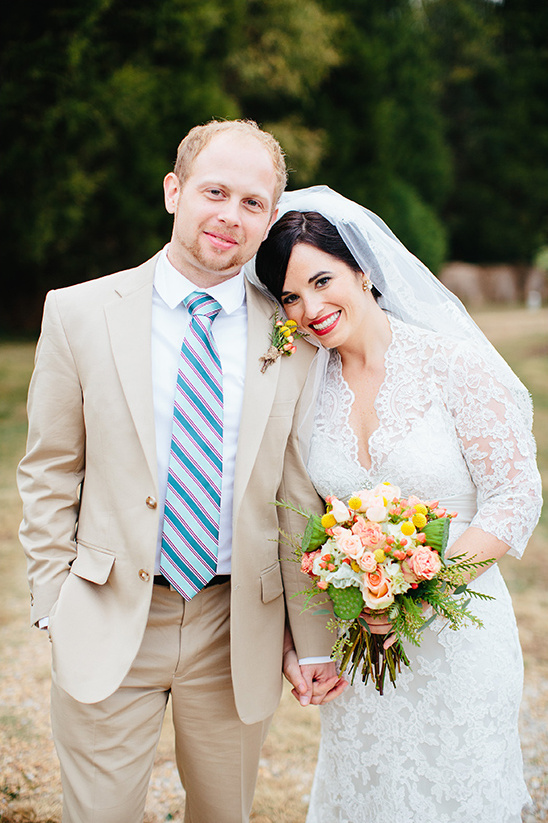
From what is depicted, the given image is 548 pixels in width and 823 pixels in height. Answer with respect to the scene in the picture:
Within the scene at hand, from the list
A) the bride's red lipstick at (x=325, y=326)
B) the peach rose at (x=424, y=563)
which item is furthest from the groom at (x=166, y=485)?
the peach rose at (x=424, y=563)

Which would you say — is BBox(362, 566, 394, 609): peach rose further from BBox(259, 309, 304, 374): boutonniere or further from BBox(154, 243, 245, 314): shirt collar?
BBox(154, 243, 245, 314): shirt collar

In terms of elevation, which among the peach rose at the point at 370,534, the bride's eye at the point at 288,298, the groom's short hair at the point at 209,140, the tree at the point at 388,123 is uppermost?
Answer: the tree at the point at 388,123

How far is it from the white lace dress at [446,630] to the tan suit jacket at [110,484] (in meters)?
0.43

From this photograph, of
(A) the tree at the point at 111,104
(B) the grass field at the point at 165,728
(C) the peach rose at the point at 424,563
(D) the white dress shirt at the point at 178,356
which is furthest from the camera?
(A) the tree at the point at 111,104

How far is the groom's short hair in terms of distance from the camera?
2.39 meters

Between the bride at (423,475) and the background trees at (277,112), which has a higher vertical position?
the background trees at (277,112)

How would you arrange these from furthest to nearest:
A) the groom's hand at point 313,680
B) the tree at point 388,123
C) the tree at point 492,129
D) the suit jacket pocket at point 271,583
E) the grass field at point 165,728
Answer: the tree at point 492,129, the tree at point 388,123, the grass field at point 165,728, the groom's hand at point 313,680, the suit jacket pocket at point 271,583

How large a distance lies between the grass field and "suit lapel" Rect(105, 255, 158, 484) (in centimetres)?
230

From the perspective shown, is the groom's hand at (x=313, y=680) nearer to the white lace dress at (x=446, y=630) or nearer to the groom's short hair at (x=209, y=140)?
the white lace dress at (x=446, y=630)

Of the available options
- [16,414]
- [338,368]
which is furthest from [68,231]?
[338,368]

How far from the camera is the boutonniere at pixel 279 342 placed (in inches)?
94.6

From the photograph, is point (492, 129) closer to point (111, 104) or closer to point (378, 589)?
point (111, 104)

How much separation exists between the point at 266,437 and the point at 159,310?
1.83 feet

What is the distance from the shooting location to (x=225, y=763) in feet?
8.46
